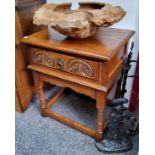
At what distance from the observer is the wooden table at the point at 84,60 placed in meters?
0.87

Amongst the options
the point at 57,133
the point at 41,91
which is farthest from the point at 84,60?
the point at 57,133

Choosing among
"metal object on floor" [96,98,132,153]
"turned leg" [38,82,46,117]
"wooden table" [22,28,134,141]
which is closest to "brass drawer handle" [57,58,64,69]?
"wooden table" [22,28,134,141]

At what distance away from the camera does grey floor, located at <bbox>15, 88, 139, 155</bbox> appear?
1.16m

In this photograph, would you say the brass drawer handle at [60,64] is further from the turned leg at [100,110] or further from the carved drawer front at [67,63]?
the turned leg at [100,110]

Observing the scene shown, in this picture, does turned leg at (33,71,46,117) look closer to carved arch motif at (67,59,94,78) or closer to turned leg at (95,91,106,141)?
carved arch motif at (67,59,94,78)

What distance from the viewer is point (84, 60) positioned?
90 centimetres

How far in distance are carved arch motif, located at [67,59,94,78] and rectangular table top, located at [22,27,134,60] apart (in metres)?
0.06

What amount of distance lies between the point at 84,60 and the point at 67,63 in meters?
0.11

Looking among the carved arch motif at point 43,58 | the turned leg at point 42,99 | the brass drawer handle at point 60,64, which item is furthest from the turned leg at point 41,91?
the brass drawer handle at point 60,64

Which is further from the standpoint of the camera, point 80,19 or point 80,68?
point 80,68

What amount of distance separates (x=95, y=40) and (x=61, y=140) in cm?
71

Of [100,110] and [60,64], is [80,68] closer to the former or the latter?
→ [60,64]
